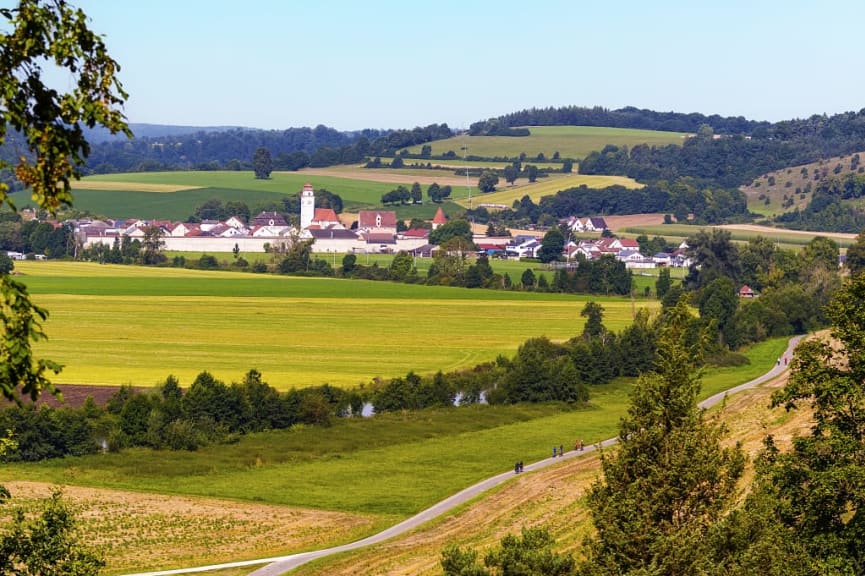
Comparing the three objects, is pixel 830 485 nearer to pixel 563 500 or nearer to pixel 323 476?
pixel 563 500

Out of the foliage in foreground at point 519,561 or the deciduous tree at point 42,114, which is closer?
the deciduous tree at point 42,114

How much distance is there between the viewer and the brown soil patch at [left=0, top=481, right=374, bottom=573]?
1977 inches

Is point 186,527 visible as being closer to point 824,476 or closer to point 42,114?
point 824,476

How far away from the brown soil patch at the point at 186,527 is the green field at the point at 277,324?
28915 mm

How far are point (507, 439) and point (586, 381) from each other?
23399 mm

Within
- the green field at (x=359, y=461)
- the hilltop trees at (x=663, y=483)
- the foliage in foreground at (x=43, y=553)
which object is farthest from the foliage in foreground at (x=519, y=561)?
the green field at (x=359, y=461)

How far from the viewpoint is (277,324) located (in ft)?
403

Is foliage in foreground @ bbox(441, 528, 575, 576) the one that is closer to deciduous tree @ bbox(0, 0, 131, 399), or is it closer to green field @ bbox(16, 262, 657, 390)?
deciduous tree @ bbox(0, 0, 131, 399)

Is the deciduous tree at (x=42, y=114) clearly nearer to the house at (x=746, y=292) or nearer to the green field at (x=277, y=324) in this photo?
the green field at (x=277, y=324)

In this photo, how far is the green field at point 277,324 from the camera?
322 ft

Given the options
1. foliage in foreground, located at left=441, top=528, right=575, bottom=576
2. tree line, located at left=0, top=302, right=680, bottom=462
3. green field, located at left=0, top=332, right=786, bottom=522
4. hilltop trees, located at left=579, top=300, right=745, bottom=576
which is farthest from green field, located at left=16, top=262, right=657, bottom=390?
hilltop trees, located at left=579, top=300, right=745, bottom=576

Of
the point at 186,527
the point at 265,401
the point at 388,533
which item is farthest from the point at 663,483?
the point at 265,401

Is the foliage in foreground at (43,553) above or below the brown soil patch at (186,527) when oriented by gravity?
above

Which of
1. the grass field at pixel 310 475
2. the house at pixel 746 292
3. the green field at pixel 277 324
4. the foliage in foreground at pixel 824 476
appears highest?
the foliage in foreground at pixel 824 476
